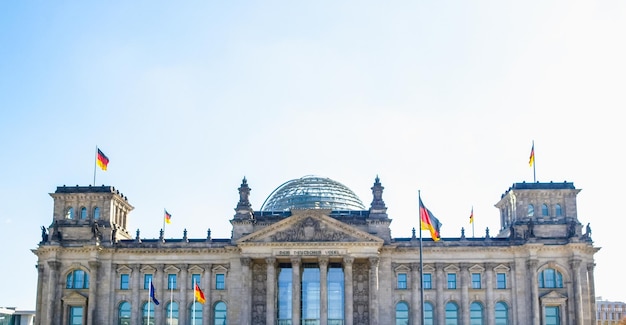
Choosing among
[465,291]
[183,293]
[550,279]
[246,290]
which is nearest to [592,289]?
[550,279]

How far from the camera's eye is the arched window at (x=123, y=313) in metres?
89.3

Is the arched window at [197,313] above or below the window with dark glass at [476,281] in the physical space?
below

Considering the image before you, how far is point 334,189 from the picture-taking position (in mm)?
102625

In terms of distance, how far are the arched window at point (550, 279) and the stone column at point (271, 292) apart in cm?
2941

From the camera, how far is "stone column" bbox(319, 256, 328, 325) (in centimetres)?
8538

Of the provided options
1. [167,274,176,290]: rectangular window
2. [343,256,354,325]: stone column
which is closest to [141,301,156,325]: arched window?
[167,274,176,290]: rectangular window

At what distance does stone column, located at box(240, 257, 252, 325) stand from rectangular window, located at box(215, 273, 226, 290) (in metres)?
3.98

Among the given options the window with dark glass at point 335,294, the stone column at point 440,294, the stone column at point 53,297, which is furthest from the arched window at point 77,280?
the stone column at point 440,294

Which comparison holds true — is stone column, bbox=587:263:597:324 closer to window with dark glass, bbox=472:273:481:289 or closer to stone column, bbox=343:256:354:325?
window with dark glass, bbox=472:273:481:289

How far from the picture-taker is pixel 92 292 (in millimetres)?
88438

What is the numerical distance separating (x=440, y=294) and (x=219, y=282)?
977 inches

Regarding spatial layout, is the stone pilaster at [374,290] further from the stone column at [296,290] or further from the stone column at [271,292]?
the stone column at [271,292]

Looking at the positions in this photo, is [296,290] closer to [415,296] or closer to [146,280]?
[415,296]

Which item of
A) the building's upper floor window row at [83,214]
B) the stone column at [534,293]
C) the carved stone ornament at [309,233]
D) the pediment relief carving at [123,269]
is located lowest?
the stone column at [534,293]
